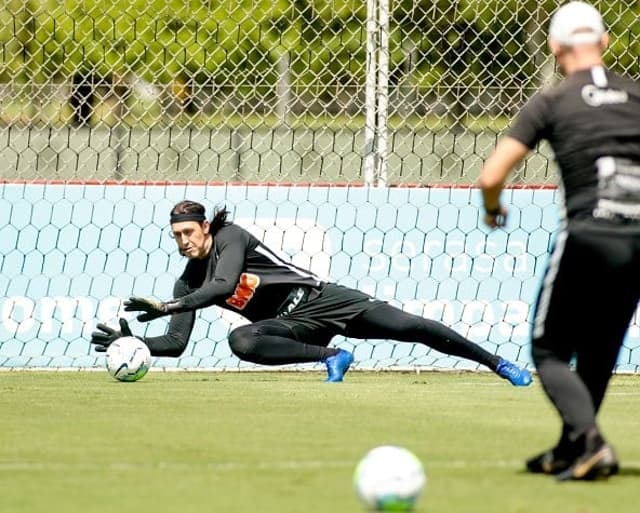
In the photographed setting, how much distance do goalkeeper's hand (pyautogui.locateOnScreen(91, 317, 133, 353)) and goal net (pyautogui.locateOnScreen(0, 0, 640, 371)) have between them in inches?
38.4

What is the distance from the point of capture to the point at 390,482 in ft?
16.0

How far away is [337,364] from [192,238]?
4.29ft

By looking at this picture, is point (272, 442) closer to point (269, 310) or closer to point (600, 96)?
point (600, 96)

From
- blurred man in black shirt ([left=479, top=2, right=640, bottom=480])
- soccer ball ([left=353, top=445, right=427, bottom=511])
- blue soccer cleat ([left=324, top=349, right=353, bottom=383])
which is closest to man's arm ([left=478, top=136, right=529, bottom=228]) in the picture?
blurred man in black shirt ([left=479, top=2, right=640, bottom=480])

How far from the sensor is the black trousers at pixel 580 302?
19.0 feet

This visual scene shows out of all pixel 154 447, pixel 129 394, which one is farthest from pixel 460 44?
pixel 154 447

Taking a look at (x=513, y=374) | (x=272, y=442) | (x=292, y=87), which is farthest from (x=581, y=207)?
(x=292, y=87)

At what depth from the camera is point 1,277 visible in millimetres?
11812

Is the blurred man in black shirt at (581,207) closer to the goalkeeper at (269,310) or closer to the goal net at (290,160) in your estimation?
the goalkeeper at (269,310)

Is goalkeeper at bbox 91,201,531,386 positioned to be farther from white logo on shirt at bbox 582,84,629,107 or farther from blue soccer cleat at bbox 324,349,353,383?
white logo on shirt at bbox 582,84,629,107

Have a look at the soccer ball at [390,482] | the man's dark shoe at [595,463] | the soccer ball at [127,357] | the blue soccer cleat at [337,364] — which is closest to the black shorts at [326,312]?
the blue soccer cleat at [337,364]

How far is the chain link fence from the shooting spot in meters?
12.8

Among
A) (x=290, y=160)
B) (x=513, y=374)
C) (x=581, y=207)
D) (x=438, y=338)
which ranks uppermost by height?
(x=581, y=207)

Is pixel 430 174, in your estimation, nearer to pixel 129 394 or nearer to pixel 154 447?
pixel 129 394
